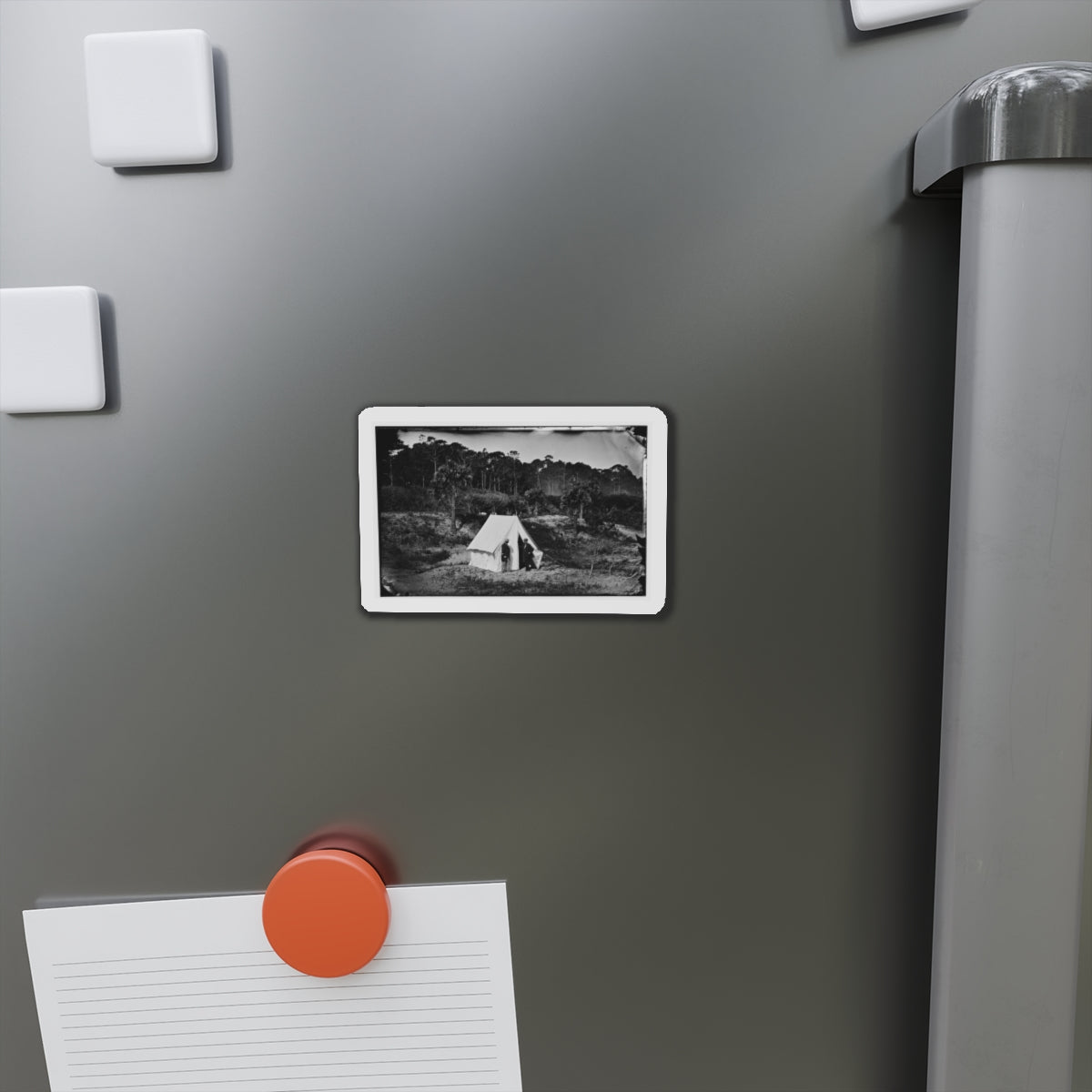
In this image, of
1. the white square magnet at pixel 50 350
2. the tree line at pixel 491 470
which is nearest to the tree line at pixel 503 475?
the tree line at pixel 491 470

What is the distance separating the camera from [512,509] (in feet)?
1.33

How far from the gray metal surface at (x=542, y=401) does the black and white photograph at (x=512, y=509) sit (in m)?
0.02

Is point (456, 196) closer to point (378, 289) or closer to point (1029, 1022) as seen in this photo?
point (378, 289)

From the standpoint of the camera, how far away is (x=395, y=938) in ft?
1.38

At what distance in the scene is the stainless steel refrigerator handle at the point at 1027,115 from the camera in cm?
32

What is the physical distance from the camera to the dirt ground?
405 mm

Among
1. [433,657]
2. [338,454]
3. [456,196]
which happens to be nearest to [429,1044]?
[433,657]

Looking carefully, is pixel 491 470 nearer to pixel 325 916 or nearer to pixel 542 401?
pixel 542 401

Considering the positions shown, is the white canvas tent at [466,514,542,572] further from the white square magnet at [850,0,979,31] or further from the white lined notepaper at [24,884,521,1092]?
the white square magnet at [850,0,979,31]

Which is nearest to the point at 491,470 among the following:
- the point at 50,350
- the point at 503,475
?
the point at 503,475

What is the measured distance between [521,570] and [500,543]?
0.06 feet

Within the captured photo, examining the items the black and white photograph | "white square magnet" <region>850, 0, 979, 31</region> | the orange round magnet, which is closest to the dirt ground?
the black and white photograph

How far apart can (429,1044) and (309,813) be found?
143 mm

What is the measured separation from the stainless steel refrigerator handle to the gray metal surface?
0.06m
